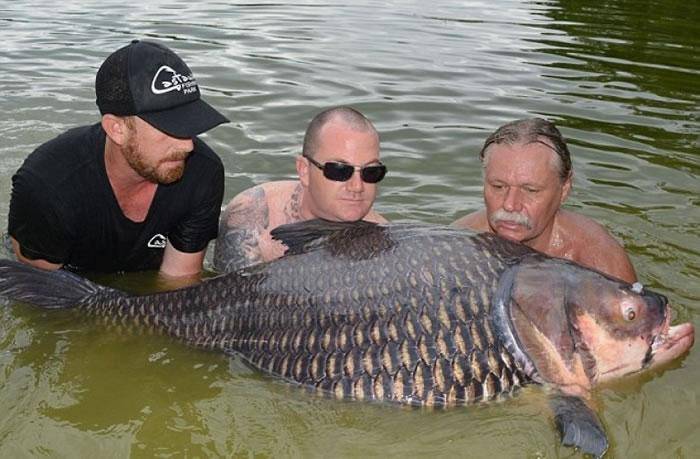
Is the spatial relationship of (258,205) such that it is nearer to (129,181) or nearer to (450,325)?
(129,181)

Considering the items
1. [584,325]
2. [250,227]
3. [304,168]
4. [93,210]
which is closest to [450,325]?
[584,325]

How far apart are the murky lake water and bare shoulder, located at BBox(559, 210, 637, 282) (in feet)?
1.57

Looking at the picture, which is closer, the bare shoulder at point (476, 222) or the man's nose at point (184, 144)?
the man's nose at point (184, 144)

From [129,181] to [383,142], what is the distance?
3.97 m

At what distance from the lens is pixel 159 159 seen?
4535 millimetres

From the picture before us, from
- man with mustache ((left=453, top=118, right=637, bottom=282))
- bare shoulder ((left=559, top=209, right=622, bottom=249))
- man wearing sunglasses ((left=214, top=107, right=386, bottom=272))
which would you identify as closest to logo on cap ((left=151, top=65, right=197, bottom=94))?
man wearing sunglasses ((left=214, top=107, right=386, bottom=272))

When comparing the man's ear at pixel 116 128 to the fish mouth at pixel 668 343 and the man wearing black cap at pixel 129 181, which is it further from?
the fish mouth at pixel 668 343

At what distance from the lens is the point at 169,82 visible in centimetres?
446

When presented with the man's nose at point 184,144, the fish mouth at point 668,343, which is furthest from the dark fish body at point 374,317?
the man's nose at point 184,144

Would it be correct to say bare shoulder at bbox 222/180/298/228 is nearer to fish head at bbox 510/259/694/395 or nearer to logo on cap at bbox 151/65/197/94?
logo on cap at bbox 151/65/197/94

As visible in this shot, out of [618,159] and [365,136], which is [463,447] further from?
[618,159]

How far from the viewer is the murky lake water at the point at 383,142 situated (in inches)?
150

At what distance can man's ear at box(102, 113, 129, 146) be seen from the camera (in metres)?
4.48

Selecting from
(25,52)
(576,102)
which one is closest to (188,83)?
(576,102)
